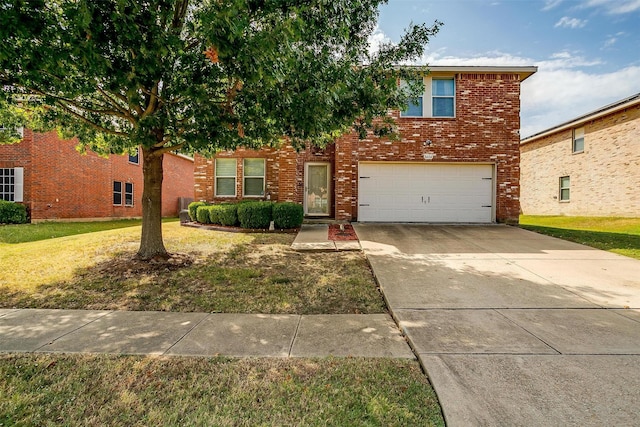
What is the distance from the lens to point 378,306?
14.0ft

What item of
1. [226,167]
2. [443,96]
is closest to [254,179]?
[226,167]

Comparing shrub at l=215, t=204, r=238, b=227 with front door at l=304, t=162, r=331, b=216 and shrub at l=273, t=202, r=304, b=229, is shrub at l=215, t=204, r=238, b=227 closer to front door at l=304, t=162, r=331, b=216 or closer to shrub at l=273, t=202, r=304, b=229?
shrub at l=273, t=202, r=304, b=229

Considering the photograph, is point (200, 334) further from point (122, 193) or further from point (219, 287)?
point (122, 193)

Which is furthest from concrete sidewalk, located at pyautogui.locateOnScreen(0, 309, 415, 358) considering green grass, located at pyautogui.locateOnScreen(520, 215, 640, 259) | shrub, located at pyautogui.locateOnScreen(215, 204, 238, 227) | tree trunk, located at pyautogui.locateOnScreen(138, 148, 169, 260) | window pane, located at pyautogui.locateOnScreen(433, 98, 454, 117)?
window pane, located at pyautogui.locateOnScreen(433, 98, 454, 117)

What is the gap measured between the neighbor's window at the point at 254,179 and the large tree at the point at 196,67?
19.1 ft

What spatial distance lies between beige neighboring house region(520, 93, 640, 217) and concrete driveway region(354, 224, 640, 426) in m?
11.0

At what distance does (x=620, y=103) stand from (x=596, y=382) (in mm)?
17551

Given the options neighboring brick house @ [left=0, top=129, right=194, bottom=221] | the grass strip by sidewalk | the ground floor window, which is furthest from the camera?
the ground floor window

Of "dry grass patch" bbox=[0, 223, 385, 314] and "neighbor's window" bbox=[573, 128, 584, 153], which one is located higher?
"neighbor's window" bbox=[573, 128, 584, 153]

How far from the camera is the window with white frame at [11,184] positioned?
47.3 feet

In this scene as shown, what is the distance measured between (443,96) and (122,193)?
19.5 m

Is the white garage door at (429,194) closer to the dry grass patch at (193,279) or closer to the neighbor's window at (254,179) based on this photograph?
the neighbor's window at (254,179)

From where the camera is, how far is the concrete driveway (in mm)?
2217

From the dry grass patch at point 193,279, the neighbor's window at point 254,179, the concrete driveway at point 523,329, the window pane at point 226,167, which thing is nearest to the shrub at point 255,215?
the dry grass patch at point 193,279
